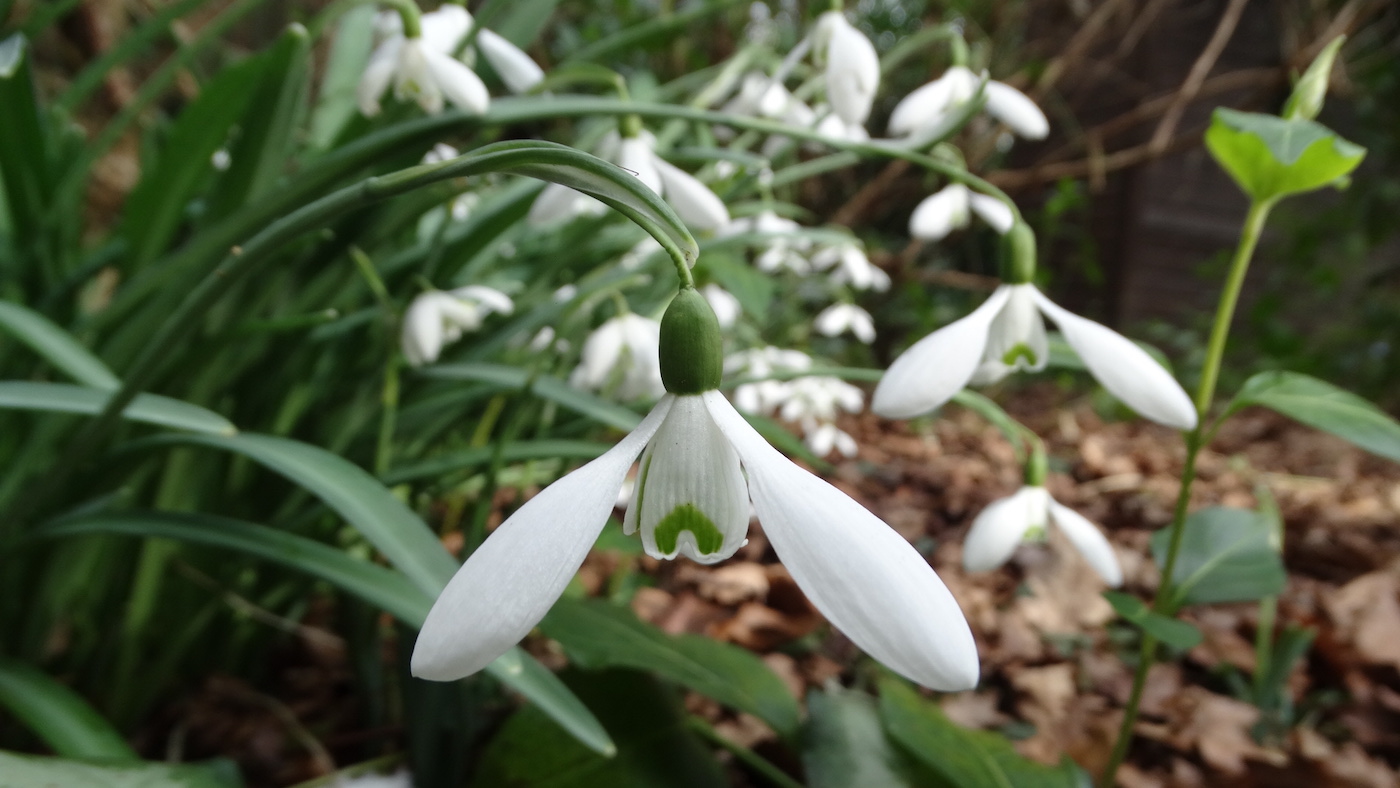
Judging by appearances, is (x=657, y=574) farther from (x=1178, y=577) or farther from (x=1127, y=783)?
(x=1178, y=577)

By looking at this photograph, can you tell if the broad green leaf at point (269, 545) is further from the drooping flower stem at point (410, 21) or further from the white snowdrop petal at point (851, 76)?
the white snowdrop petal at point (851, 76)

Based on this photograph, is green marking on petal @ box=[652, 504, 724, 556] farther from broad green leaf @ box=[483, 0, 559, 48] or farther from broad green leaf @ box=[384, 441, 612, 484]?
broad green leaf @ box=[483, 0, 559, 48]

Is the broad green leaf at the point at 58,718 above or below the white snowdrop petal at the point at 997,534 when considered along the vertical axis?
below

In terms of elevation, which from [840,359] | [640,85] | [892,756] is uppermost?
[640,85]

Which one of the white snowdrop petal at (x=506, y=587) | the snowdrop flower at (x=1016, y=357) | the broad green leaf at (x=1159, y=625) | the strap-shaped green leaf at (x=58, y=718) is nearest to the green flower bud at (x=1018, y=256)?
the snowdrop flower at (x=1016, y=357)

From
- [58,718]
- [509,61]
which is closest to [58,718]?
[58,718]

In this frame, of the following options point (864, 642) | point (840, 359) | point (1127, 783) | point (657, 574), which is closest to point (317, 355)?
point (657, 574)
